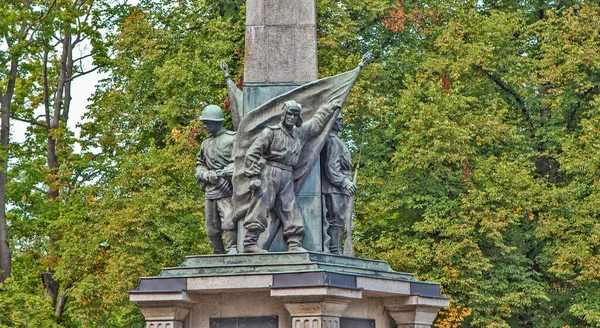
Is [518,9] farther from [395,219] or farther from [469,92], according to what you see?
[395,219]

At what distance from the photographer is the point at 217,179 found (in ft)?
47.5

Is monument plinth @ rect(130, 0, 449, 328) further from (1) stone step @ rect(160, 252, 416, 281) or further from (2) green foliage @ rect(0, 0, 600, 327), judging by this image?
(2) green foliage @ rect(0, 0, 600, 327)

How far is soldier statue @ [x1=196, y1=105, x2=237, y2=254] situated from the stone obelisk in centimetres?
43

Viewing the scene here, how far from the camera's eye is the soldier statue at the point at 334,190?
14.6 metres

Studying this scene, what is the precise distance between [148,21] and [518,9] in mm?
9787

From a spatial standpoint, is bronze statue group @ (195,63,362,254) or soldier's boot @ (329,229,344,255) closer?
bronze statue group @ (195,63,362,254)

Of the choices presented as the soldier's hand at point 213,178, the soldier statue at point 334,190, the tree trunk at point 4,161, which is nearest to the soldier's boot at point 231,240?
the soldier's hand at point 213,178

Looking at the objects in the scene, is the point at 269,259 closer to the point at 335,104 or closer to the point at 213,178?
the point at 213,178

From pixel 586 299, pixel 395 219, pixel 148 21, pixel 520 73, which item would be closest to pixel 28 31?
pixel 148 21

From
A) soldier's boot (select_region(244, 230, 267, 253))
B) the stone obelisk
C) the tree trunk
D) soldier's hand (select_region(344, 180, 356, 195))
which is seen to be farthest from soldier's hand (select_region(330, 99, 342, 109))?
the tree trunk

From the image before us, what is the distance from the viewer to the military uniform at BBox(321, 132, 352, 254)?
14555 mm

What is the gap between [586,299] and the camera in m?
28.4

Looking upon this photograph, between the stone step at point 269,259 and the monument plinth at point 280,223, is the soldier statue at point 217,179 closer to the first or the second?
the monument plinth at point 280,223

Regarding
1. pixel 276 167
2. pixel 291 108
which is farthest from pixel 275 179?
pixel 291 108
